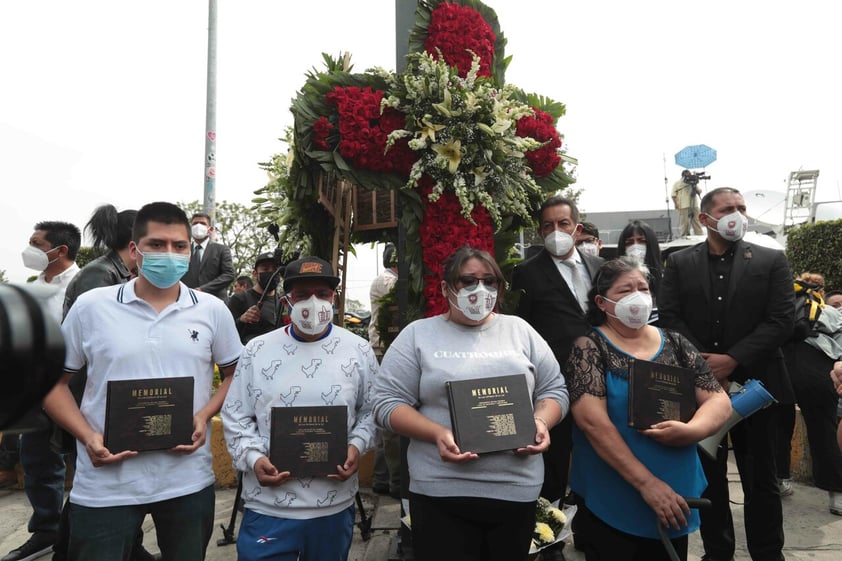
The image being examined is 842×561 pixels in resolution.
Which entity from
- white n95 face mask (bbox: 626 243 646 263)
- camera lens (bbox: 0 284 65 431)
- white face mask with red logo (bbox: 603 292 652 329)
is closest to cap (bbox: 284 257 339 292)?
white face mask with red logo (bbox: 603 292 652 329)

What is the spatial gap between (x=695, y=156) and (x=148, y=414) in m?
20.7

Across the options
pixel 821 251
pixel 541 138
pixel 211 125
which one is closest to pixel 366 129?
pixel 541 138

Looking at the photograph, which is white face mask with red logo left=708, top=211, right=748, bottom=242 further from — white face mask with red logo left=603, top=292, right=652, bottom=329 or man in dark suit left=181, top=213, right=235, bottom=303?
man in dark suit left=181, top=213, right=235, bottom=303

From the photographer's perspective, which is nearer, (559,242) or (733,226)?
(733,226)

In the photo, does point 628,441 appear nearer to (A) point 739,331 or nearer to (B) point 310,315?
(A) point 739,331

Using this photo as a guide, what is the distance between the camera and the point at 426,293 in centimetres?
329

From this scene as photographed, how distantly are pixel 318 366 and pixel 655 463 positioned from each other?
4.93ft

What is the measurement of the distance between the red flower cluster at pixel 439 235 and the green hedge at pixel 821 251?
9161 millimetres

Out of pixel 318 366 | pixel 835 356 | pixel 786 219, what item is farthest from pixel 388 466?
pixel 786 219

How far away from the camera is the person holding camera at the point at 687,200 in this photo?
49.2ft

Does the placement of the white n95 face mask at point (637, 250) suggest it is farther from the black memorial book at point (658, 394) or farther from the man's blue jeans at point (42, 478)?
the man's blue jeans at point (42, 478)

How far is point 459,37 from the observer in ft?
10.8

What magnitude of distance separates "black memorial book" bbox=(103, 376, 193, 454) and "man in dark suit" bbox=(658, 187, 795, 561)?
2742mm

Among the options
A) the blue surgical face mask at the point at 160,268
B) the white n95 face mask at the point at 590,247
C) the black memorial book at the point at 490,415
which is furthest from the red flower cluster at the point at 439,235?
the white n95 face mask at the point at 590,247
